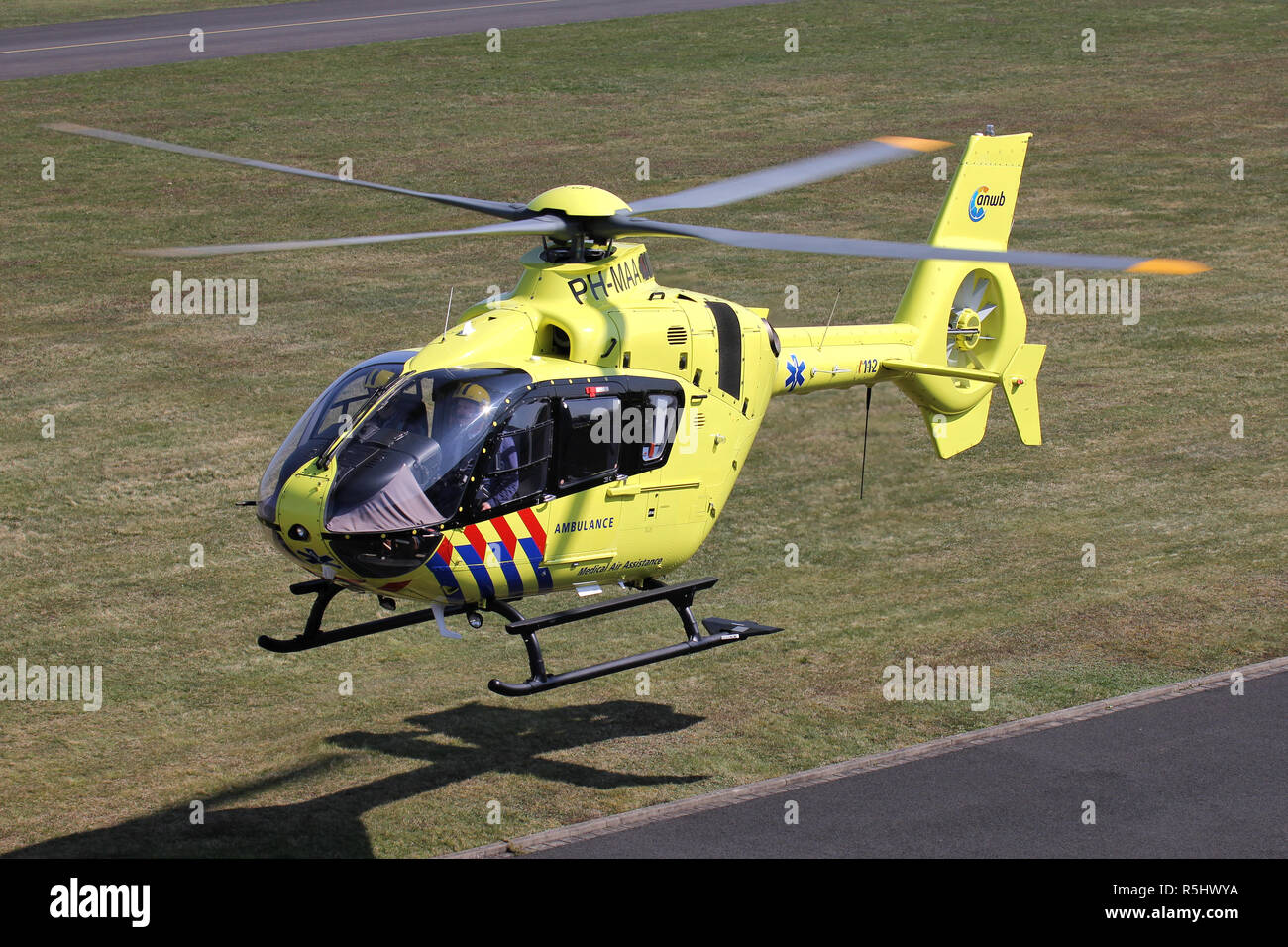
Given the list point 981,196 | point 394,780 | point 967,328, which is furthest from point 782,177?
point 394,780

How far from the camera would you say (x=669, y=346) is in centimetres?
1540

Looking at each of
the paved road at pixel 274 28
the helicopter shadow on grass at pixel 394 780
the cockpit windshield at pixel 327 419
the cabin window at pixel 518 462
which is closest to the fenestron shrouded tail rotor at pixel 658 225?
the cockpit windshield at pixel 327 419

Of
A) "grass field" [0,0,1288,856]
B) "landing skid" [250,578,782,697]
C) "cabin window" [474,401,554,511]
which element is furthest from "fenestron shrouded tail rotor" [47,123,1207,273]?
"grass field" [0,0,1288,856]

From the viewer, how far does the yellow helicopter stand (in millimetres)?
13492

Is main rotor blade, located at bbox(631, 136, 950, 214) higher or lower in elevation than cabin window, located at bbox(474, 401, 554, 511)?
higher

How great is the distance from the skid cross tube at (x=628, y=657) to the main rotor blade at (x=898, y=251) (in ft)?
12.2

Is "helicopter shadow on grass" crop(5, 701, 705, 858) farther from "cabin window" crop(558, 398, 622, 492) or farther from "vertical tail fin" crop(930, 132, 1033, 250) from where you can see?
"vertical tail fin" crop(930, 132, 1033, 250)

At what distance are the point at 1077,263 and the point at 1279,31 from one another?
47.7 metres

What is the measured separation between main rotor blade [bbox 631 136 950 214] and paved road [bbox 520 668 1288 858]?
6291 millimetres

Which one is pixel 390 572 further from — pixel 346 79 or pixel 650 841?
pixel 346 79

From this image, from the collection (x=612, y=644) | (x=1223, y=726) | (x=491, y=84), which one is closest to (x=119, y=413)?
(x=612, y=644)

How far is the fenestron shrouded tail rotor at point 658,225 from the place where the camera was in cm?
1239

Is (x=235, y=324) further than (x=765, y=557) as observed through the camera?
Yes

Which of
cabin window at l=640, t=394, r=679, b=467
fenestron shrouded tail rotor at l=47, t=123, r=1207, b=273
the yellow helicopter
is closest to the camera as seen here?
fenestron shrouded tail rotor at l=47, t=123, r=1207, b=273
